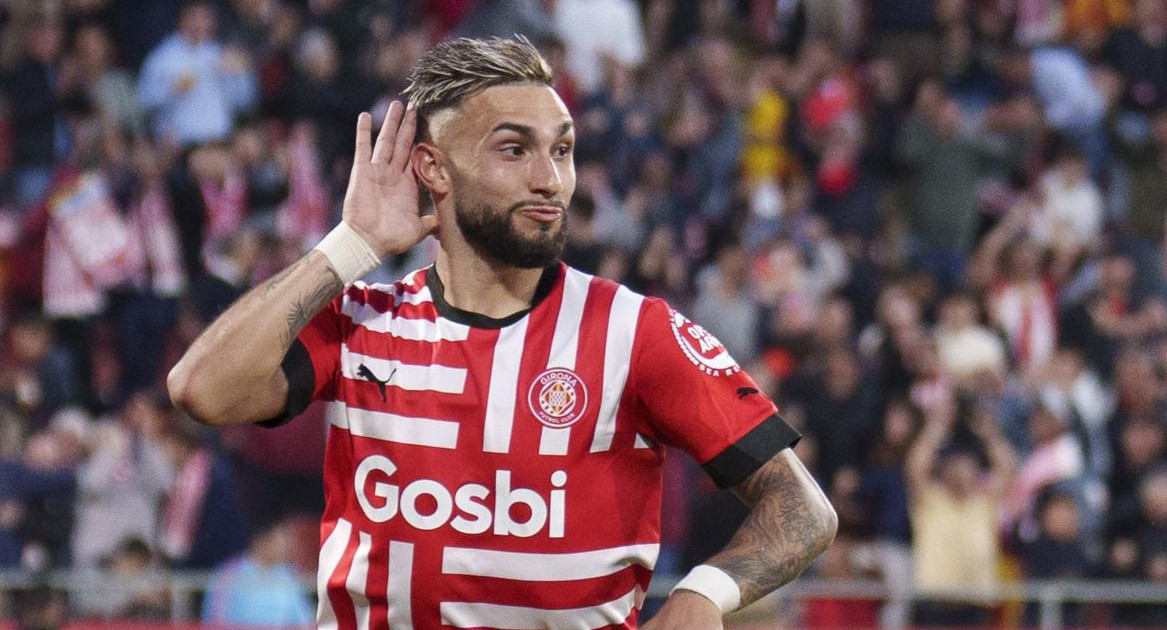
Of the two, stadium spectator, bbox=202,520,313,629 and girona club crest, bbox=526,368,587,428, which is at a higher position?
girona club crest, bbox=526,368,587,428

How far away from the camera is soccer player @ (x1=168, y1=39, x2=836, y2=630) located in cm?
382

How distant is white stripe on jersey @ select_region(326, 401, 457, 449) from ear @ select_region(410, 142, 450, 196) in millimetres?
515

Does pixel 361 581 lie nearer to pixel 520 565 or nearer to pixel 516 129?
pixel 520 565

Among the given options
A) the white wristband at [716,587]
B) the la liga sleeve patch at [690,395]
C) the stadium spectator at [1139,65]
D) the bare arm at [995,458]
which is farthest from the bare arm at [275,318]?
the stadium spectator at [1139,65]

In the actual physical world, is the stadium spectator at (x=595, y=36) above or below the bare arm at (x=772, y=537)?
above

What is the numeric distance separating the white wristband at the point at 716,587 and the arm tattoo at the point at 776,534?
0.02 metres

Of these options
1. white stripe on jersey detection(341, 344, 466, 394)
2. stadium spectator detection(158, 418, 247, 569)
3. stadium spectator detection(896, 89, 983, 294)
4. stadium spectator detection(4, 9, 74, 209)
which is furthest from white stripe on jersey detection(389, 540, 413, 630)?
stadium spectator detection(896, 89, 983, 294)

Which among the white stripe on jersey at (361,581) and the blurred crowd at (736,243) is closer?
the white stripe on jersey at (361,581)

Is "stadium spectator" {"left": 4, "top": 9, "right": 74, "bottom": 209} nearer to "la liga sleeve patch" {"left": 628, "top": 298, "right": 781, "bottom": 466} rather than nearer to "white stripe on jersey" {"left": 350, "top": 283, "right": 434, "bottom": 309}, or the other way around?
"white stripe on jersey" {"left": 350, "top": 283, "right": 434, "bottom": 309}

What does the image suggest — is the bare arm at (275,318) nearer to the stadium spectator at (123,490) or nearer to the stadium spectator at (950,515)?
the stadium spectator at (123,490)

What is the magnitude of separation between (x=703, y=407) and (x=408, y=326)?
651mm

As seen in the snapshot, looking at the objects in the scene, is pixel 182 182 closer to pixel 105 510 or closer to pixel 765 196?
pixel 105 510

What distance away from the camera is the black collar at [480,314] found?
13.2 feet

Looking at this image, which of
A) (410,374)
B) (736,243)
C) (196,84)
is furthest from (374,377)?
(196,84)
